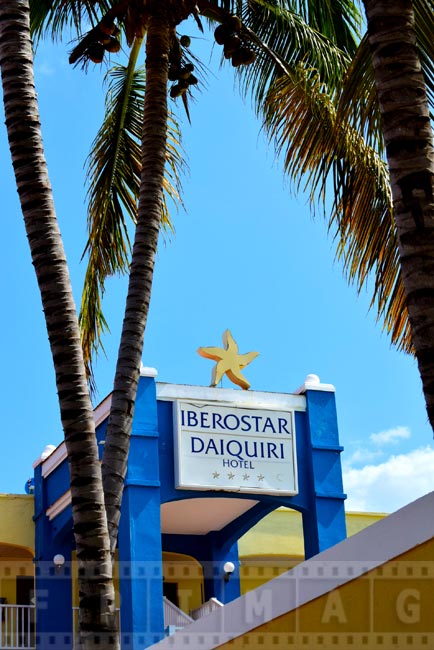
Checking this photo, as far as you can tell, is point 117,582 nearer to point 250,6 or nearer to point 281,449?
point 281,449

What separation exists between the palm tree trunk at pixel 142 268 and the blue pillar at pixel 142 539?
8.43m

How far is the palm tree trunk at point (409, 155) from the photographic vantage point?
244 inches

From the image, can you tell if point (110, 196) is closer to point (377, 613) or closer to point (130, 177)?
point (130, 177)

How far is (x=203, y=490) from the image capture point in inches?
794

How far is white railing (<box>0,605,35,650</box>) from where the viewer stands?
829 inches

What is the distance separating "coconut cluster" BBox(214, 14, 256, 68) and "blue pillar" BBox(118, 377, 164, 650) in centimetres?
858

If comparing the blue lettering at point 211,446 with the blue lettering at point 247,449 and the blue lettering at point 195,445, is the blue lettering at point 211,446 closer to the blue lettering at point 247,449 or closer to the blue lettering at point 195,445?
the blue lettering at point 195,445

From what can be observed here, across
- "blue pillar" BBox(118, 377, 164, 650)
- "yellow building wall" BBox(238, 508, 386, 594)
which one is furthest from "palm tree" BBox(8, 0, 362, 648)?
"yellow building wall" BBox(238, 508, 386, 594)

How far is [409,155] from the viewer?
6500mm

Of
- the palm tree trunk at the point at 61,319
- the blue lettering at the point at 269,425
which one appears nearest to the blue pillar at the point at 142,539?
the blue lettering at the point at 269,425

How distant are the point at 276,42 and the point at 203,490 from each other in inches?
341

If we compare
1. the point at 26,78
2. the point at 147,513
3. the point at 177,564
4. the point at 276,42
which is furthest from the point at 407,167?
the point at 177,564

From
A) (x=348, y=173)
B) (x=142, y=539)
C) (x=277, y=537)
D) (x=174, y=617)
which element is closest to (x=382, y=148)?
(x=348, y=173)

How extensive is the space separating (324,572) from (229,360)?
1422 centimetres
